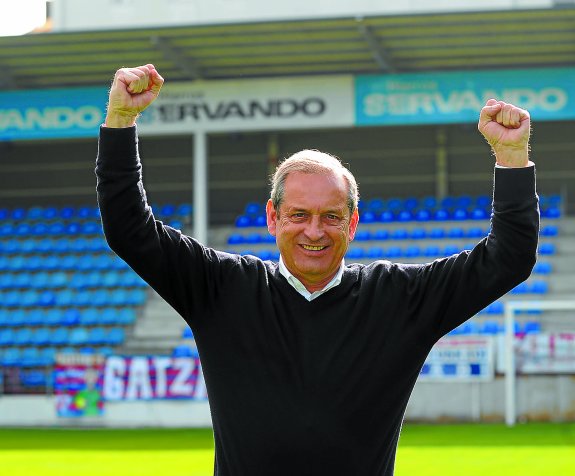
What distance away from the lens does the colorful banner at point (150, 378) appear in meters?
17.7

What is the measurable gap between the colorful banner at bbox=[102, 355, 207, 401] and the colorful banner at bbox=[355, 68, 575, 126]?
16.0 feet

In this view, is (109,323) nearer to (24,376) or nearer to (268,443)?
(24,376)

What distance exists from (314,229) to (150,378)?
15060mm

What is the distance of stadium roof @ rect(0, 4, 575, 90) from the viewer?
1808 cm

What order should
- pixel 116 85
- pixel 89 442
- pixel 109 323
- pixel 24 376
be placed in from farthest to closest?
pixel 109 323, pixel 24 376, pixel 89 442, pixel 116 85

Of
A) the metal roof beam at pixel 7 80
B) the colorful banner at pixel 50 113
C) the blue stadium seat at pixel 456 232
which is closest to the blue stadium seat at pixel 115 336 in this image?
the colorful banner at pixel 50 113

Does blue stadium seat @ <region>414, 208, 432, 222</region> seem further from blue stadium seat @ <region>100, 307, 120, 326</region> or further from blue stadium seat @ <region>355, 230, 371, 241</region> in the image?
blue stadium seat @ <region>100, 307, 120, 326</region>

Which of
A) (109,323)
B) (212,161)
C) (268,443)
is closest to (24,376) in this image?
(109,323)

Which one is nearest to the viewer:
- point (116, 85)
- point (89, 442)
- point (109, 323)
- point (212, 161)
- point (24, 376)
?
point (116, 85)

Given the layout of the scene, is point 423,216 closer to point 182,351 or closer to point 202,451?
point 182,351

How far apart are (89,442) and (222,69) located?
7.32 m

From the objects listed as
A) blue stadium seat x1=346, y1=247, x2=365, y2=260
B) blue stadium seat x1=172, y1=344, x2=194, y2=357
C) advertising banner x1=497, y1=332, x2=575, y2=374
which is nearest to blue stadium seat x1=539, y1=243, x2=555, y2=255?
blue stadium seat x1=346, y1=247, x2=365, y2=260

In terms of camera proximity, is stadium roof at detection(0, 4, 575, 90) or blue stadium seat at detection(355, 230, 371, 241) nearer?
stadium roof at detection(0, 4, 575, 90)

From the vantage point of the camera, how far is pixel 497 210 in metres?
3.08
